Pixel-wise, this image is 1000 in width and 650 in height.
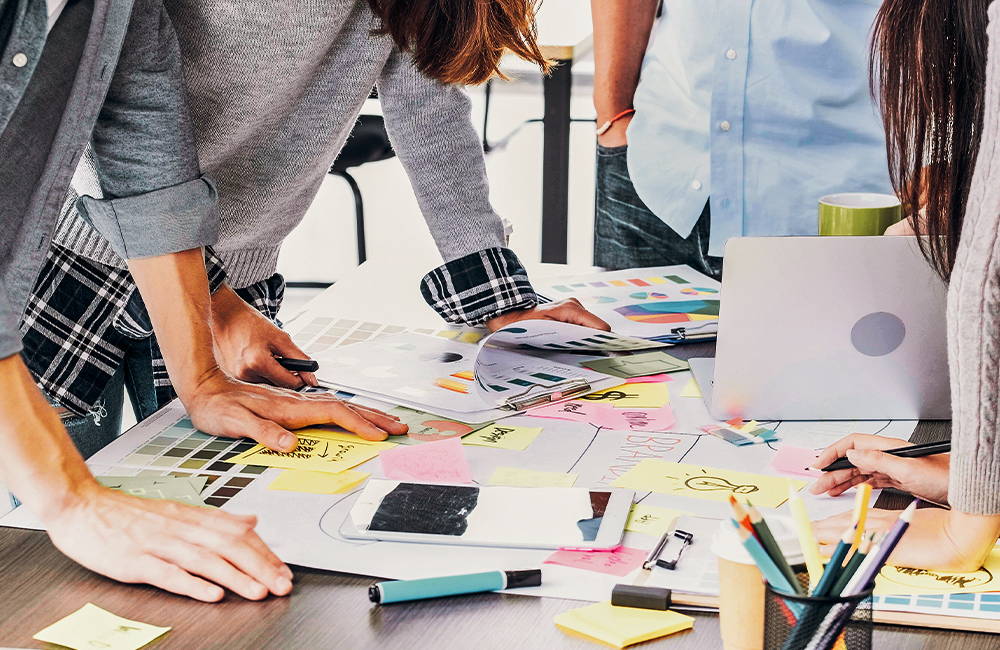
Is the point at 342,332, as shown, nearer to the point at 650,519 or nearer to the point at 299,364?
the point at 299,364

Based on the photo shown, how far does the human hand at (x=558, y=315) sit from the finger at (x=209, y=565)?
0.66 meters

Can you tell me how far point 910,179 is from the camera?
916 mm

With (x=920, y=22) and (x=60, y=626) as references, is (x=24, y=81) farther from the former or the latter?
(x=920, y=22)

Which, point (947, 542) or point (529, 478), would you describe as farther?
point (529, 478)

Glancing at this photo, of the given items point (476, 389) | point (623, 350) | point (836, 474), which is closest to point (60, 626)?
point (476, 389)

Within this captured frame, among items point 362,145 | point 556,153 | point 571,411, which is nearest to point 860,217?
point 571,411

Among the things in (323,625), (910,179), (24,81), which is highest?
(24,81)

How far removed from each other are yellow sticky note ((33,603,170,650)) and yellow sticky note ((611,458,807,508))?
1.38 feet

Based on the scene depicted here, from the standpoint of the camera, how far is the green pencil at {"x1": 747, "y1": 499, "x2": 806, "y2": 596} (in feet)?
1.66

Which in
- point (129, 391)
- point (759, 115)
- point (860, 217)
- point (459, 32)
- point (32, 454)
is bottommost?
point (129, 391)

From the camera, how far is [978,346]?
0.69 m

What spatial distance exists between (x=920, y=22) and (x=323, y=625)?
27.1 inches

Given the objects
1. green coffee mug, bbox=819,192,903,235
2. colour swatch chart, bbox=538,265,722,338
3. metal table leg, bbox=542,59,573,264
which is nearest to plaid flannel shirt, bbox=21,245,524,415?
colour swatch chart, bbox=538,265,722,338

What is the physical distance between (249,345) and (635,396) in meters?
0.49
